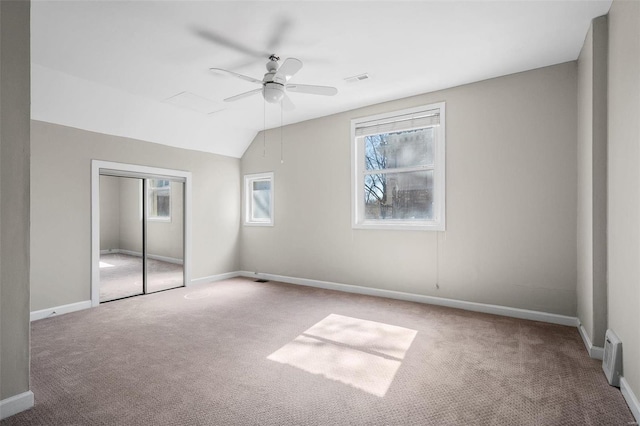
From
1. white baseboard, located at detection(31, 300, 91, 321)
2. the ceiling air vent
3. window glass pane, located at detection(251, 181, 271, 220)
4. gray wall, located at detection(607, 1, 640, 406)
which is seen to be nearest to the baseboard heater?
gray wall, located at detection(607, 1, 640, 406)

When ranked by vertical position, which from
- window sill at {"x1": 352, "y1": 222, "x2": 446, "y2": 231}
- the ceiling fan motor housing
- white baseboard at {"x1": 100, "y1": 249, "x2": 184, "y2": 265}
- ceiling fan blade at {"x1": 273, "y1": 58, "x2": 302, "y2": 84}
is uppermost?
ceiling fan blade at {"x1": 273, "y1": 58, "x2": 302, "y2": 84}

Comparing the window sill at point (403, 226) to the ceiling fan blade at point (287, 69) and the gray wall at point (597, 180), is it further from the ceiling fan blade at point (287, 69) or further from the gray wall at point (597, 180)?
the ceiling fan blade at point (287, 69)

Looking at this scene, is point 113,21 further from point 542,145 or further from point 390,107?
point 542,145

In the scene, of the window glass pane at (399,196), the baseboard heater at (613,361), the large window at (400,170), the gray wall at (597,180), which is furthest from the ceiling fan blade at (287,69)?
the baseboard heater at (613,361)

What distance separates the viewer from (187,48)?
3.05m

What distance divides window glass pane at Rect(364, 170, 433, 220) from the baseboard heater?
2218 millimetres

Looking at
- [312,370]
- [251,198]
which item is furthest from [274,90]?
[251,198]

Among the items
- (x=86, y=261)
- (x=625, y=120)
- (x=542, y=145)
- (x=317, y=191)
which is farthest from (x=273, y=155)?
(x=625, y=120)

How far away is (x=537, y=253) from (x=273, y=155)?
4188 mm

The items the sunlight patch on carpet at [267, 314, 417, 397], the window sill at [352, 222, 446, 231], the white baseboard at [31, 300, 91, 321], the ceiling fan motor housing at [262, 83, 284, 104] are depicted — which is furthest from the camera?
the window sill at [352, 222, 446, 231]

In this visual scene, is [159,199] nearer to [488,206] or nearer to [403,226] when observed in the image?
[403,226]

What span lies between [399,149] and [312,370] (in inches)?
123

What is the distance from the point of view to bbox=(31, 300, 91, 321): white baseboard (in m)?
3.65

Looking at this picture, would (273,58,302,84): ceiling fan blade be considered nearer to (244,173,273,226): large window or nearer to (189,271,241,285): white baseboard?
(244,173,273,226): large window
